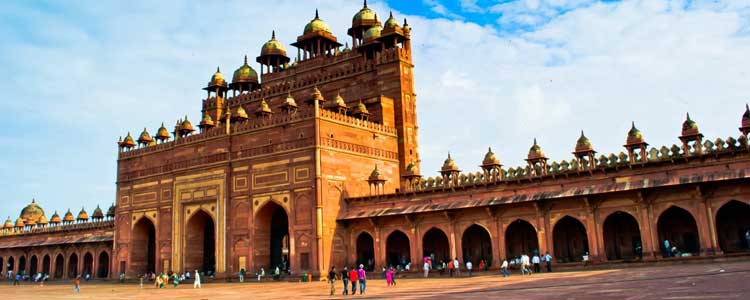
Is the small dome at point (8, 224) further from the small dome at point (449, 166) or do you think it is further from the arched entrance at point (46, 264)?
the small dome at point (449, 166)

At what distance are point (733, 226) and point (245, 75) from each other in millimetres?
29390

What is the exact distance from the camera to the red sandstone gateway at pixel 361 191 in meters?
24.3

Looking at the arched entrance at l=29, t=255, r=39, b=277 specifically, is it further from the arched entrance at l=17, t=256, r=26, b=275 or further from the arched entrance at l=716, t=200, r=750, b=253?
the arched entrance at l=716, t=200, r=750, b=253

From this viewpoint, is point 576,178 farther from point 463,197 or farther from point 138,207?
point 138,207

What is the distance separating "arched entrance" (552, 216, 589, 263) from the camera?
27.3 m

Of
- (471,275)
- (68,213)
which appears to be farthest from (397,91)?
(68,213)

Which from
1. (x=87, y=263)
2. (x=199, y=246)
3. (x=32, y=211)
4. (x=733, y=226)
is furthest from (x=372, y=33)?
(x=32, y=211)

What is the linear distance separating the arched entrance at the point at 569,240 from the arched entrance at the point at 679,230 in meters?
2.94

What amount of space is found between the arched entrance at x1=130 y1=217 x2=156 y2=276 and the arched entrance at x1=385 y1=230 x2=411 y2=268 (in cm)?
1505

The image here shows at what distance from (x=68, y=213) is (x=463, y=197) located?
3748 cm

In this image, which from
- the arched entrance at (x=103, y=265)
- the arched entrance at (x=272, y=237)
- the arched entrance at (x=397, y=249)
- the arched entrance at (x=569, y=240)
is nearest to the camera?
the arched entrance at (x=569, y=240)

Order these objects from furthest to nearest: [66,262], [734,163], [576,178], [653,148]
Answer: [66,262]
[576,178]
[653,148]
[734,163]

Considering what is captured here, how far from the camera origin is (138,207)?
39594mm

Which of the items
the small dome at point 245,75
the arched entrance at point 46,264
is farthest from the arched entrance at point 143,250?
the arched entrance at point 46,264
